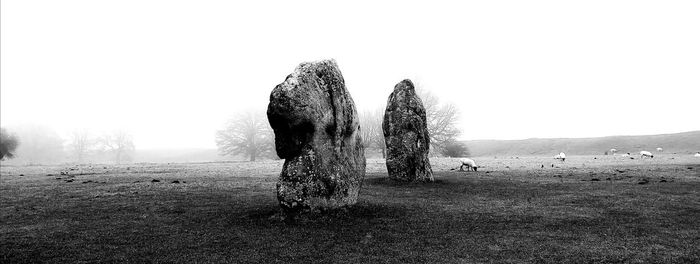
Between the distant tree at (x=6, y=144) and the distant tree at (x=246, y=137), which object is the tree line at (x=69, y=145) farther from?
the distant tree at (x=246, y=137)

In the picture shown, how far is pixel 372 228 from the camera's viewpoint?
1006 cm

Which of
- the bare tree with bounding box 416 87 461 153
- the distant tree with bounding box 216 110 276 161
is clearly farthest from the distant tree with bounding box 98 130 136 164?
the bare tree with bounding box 416 87 461 153

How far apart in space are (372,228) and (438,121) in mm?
45502

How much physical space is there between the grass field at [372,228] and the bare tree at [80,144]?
266 feet

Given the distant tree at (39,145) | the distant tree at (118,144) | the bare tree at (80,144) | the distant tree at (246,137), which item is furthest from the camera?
the bare tree at (80,144)

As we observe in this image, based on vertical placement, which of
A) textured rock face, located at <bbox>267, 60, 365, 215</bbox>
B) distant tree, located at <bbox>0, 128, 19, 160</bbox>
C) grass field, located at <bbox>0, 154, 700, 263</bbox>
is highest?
distant tree, located at <bbox>0, 128, 19, 160</bbox>

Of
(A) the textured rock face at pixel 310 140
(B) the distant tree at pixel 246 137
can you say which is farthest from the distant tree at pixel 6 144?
(A) the textured rock face at pixel 310 140

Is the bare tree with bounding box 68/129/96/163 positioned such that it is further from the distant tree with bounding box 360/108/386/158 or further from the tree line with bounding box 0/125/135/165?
the distant tree with bounding box 360/108/386/158

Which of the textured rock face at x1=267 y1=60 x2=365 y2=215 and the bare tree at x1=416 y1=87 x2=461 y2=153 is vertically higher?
the bare tree at x1=416 y1=87 x2=461 y2=153

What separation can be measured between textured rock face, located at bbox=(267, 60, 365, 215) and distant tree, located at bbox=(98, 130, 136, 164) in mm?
85477

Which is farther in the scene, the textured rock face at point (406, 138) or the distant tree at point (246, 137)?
the distant tree at point (246, 137)

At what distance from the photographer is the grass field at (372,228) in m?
7.91

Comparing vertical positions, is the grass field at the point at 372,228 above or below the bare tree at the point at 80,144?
below

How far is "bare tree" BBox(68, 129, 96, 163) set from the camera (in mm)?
86000
